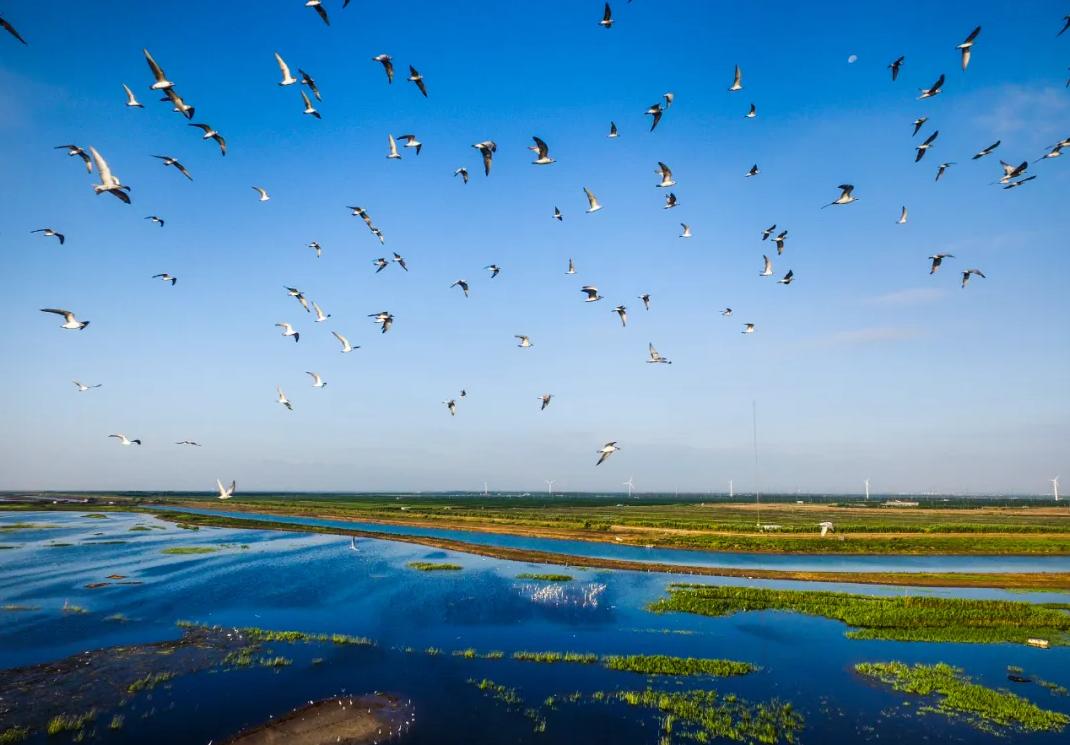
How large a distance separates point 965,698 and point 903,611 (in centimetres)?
1576

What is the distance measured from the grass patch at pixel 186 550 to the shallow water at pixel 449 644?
4638 mm

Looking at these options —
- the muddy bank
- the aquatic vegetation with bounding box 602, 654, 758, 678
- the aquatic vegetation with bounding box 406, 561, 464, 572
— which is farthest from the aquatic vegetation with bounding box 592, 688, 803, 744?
the aquatic vegetation with bounding box 406, 561, 464, 572

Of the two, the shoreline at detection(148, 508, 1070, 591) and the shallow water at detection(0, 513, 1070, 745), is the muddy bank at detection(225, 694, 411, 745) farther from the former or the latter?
the shoreline at detection(148, 508, 1070, 591)

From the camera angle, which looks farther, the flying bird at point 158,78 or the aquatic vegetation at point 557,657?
the aquatic vegetation at point 557,657

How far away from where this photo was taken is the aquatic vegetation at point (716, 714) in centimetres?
1958

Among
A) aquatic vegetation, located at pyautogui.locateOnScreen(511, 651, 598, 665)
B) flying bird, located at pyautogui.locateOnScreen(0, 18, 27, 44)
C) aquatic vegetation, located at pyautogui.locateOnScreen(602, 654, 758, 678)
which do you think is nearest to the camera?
flying bird, located at pyautogui.locateOnScreen(0, 18, 27, 44)

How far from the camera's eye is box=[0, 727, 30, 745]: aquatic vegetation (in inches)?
703

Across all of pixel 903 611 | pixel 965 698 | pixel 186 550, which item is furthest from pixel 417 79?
pixel 186 550

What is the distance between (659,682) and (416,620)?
660 inches

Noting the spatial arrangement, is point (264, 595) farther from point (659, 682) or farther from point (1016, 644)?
point (1016, 644)

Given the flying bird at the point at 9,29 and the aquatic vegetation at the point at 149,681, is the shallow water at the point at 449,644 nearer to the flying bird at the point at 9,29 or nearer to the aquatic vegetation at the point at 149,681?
the aquatic vegetation at the point at 149,681

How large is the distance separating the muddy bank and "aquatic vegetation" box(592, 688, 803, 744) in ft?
26.1

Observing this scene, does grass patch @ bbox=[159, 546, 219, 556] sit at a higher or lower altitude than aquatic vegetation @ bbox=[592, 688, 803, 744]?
lower

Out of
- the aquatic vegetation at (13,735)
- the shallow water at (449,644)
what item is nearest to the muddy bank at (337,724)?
the shallow water at (449,644)
